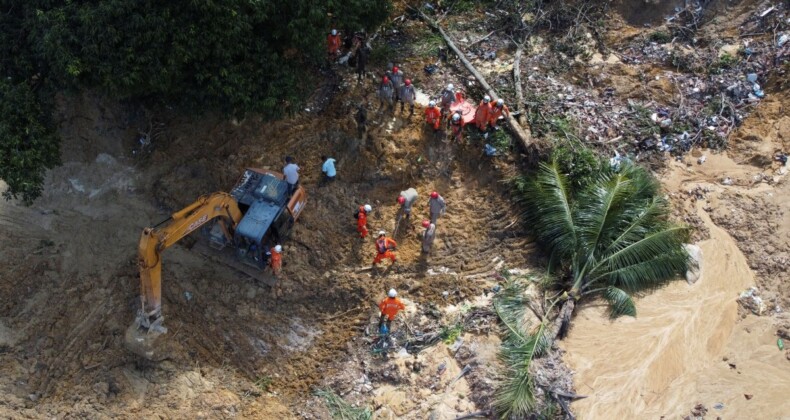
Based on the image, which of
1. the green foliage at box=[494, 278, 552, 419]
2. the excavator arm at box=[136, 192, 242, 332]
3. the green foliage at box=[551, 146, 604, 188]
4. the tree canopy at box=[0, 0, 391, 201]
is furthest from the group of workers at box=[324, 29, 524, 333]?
the excavator arm at box=[136, 192, 242, 332]

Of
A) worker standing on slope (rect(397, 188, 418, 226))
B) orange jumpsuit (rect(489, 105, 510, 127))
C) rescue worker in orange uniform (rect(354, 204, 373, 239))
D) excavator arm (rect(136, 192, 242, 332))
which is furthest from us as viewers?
orange jumpsuit (rect(489, 105, 510, 127))

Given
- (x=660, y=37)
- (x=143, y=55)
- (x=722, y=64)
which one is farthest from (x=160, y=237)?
(x=722, y=64)

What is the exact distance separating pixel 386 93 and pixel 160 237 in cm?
701

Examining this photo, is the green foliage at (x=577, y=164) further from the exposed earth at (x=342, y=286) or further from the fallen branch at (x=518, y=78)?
the fallen branch at (x=518, y=78)

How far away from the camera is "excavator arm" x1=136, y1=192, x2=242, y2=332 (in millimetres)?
10641

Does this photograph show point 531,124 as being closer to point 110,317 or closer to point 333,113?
point 333,113

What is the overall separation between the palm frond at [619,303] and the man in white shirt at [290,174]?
742cm

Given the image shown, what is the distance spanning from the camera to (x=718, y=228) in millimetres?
14117

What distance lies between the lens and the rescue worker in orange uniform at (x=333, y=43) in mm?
15616

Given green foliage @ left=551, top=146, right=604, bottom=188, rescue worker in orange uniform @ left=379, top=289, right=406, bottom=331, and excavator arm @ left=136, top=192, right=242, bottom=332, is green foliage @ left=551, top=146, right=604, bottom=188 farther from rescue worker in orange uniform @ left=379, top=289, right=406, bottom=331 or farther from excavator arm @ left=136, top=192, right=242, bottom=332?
excavator arm @ left=136, top=192, right=242, bottom=332

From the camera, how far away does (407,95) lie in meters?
15.1

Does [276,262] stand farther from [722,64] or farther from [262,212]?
[722,64]

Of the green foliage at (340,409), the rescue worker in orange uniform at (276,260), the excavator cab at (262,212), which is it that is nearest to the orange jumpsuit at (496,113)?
the excavator cab at (262,212)

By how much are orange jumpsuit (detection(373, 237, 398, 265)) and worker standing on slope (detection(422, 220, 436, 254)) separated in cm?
78
